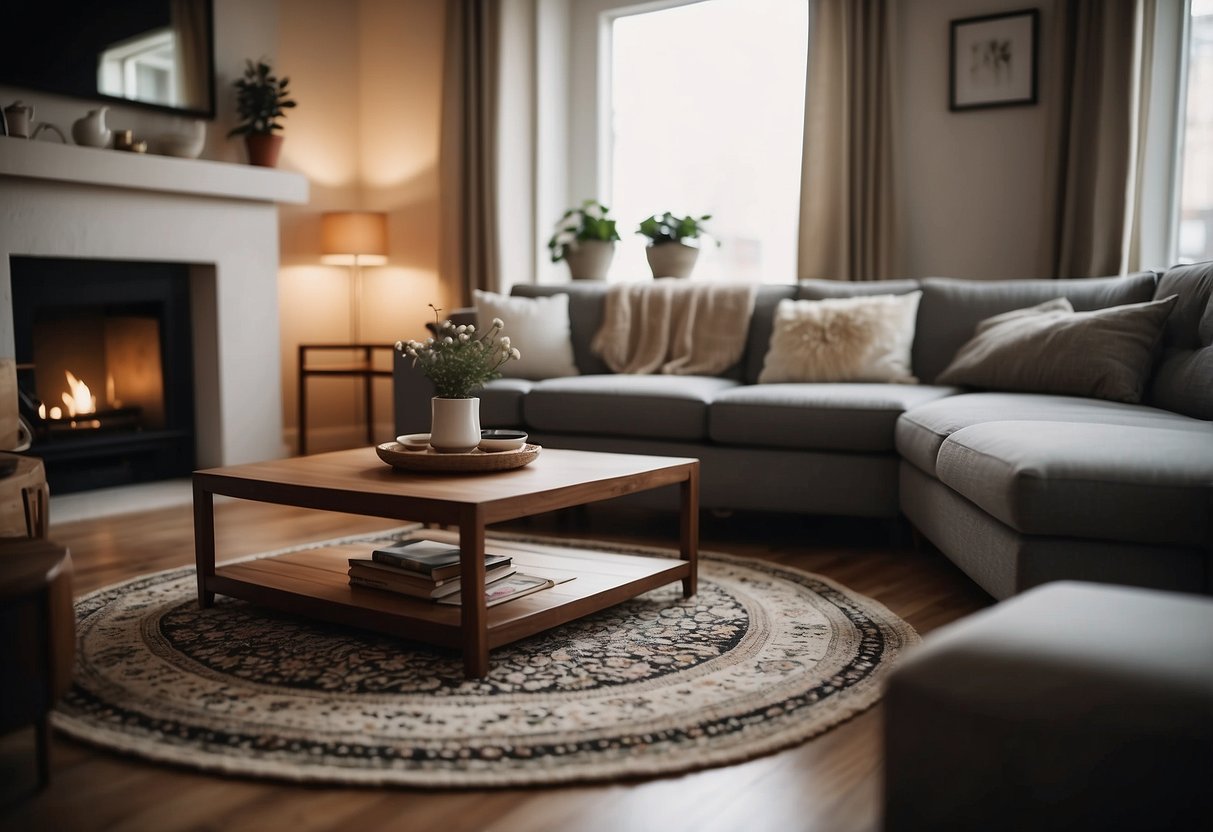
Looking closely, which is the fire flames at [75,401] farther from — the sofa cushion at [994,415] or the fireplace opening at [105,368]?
the sofa cushion at [994,415]

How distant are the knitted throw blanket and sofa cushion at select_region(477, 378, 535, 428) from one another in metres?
0.56

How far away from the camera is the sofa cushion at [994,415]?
262cm

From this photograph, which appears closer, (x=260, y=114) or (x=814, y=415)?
(x=814, y=415)

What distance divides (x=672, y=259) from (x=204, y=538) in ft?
8.91

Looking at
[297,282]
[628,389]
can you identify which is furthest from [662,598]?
[297,282]

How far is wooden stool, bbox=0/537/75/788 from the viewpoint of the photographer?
4.83 feet

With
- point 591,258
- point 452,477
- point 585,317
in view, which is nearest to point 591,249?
point 591,258

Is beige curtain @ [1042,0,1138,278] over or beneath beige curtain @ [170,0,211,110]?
beneath

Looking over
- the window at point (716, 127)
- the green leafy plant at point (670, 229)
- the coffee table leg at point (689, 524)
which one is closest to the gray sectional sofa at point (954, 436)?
the green leafy plant at point (670, 229)

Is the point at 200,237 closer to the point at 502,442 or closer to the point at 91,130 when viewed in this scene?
the point at 91,130

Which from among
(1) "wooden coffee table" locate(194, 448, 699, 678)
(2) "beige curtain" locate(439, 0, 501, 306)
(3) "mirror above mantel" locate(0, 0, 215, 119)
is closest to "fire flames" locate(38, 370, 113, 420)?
(3) "mirror above mantel" locate(0, 0, 215, 119)

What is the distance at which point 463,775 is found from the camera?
1584mm

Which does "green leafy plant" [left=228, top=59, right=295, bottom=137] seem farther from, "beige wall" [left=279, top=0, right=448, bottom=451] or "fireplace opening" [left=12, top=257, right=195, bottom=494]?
"fireplace opening" [left=12, top=257, right=195, bottom=494]

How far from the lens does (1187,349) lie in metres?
3.04
